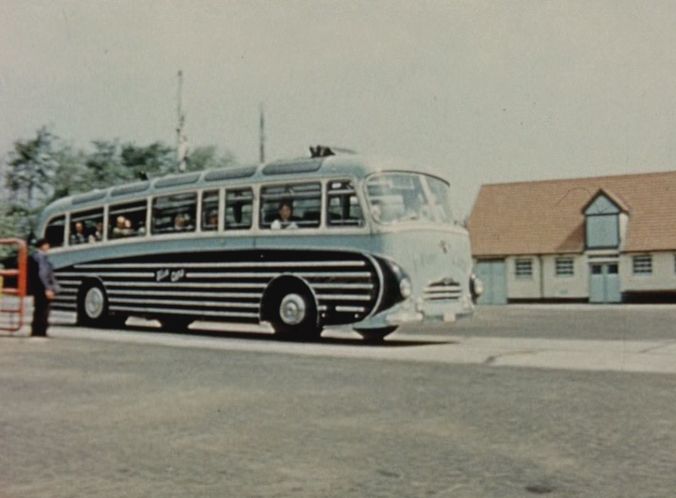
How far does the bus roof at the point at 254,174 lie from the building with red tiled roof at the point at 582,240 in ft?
114

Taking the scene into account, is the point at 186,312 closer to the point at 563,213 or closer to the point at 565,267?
the point at 565,267

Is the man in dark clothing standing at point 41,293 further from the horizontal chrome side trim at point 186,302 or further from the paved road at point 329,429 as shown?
the paved road at point 329,429

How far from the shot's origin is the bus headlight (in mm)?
12820

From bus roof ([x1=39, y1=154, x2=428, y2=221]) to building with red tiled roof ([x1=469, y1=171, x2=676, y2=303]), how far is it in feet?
114

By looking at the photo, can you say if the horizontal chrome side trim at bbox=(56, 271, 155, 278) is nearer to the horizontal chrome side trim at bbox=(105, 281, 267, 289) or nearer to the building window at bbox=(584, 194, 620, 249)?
the horizontal chrome side trim at bbox=(105, 281, 267, 289)

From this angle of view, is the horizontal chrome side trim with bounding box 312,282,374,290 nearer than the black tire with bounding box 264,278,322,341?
Yes

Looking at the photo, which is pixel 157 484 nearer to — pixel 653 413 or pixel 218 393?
pixel 218 393

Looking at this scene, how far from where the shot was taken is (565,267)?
159 feet

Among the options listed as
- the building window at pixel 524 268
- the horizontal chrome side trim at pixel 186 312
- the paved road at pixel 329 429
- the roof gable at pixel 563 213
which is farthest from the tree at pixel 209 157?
the paved road at pixel 329 429

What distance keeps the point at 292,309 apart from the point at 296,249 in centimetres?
98

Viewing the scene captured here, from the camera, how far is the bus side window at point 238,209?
14.7 meters

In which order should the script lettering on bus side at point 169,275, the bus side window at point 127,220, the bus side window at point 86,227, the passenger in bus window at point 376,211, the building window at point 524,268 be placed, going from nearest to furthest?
the passenger in bus window at point 376,211 < the script lettering on bus side at point 169,275 < the bus side window at point 127,220 < the bus side window at point 86,227 < the building window at point 524,268

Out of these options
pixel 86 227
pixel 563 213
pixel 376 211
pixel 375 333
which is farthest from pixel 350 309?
pixel 563 213

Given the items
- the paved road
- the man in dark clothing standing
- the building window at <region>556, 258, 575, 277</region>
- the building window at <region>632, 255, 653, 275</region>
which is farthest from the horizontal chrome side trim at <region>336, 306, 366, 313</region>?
the building window at <region>556, 258, 575, 277</region>
